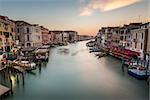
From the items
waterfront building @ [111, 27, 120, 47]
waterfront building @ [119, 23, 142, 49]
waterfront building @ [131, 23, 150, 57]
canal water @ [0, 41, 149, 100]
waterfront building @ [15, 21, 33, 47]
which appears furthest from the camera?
waterfront building @ [111, 27, 120, 47]

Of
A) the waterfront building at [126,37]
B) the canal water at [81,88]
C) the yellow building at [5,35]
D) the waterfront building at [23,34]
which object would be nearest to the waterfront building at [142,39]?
the waterfront building at [126,37]

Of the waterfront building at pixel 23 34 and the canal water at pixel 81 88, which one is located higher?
the waterfront building at pixel 23 34

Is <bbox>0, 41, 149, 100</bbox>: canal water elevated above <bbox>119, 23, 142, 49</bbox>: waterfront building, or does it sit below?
below

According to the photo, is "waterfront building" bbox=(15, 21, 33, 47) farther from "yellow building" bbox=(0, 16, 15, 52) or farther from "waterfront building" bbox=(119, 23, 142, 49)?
"waterfront building" bbox=(119, 23, 142, 49)

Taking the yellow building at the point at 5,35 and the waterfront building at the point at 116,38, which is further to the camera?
the waterfront building at the point at 116,38

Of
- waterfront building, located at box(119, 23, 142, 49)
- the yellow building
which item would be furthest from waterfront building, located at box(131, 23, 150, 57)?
the yellow building

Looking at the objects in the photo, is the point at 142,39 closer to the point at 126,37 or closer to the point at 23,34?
the point at 126,37

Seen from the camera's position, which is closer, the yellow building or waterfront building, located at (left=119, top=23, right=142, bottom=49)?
the yellow building

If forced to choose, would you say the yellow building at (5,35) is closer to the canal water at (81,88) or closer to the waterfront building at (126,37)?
the canal water at (81,88)

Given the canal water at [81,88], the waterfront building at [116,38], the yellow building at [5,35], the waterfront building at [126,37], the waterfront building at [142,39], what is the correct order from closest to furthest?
the canal water at [81,88]
the waterfront building at [142,39]
the yellow building at [5,35]
the waterfront building at [126,37]
the waterfront building at [116,38]

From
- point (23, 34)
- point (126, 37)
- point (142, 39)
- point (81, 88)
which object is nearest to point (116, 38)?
point (126, 37)

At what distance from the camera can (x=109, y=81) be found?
25.6 feet

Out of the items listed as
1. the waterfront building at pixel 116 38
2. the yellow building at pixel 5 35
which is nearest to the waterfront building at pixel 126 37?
the waterfront building at pixel 116 38

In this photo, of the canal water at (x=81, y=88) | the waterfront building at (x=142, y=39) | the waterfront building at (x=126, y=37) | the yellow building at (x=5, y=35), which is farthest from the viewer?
the waterfront building at (x=126, y=37)
